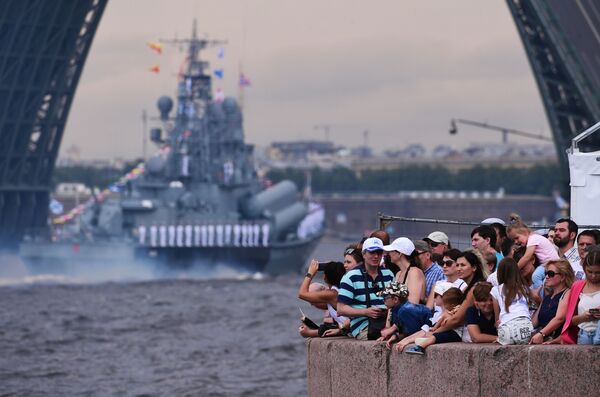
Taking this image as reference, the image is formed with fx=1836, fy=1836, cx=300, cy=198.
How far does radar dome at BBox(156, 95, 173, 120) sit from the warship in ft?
0.11

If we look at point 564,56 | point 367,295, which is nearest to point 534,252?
point 367,295

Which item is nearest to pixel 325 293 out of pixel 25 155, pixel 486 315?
pixel 486 315

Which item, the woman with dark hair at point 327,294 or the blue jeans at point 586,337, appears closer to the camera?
the blue jeans at point 586,337

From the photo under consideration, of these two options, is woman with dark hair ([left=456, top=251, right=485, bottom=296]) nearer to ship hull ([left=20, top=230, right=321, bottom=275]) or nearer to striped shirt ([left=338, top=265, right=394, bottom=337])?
striped shirt ([left=338, top=265, right=394, bottom=337])

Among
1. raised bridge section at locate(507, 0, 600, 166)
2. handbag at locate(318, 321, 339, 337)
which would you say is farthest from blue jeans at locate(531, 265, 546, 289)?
raised bridge section at locate(507, 0, 600, 166)

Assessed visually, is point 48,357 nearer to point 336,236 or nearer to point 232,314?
point 232,314

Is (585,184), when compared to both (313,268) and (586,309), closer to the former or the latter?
(313,268)

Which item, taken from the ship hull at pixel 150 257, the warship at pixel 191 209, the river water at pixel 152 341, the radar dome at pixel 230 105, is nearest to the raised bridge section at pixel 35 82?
the river water at pixel 152 341

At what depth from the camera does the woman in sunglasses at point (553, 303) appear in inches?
329

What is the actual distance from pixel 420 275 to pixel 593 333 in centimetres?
148

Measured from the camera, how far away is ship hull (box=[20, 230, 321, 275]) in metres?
59.4

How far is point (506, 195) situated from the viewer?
5527 inches

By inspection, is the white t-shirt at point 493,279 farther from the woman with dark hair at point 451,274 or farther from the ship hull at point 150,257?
the ship hull at point 150,257

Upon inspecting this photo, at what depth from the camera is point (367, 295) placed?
9695 millimetres
